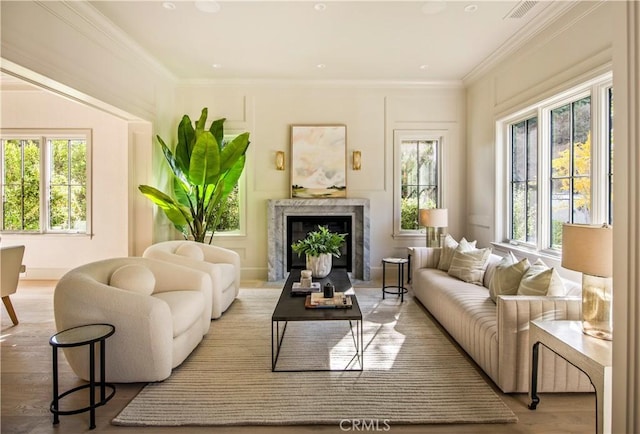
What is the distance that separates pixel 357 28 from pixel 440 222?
2877 millimetres

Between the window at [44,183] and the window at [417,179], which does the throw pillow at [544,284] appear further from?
the window at [44,183]

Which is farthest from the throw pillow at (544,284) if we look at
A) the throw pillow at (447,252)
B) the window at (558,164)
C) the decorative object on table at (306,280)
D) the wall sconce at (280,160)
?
the wall sconce at (280,160)

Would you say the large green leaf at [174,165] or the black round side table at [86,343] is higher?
the large green leaf at [174,165]

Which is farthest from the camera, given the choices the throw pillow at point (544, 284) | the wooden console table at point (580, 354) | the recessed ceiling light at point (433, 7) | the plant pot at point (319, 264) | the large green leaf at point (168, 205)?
the large green leaf at point (168, 205)

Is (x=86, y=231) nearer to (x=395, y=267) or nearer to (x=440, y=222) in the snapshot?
(x=395, y=267)

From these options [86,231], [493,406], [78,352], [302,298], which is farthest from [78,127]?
[493,406]

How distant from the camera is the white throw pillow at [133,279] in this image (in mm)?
2600

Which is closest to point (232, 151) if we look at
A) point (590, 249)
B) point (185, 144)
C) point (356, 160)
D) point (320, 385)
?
point (185, 144)

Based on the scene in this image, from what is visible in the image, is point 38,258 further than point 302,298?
Yes

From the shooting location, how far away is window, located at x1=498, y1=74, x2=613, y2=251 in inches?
121

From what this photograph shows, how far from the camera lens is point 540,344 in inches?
90.3

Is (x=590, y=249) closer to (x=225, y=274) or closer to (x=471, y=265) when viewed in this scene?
(x=471, y=265)

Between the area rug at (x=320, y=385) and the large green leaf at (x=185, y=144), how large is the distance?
2704mm

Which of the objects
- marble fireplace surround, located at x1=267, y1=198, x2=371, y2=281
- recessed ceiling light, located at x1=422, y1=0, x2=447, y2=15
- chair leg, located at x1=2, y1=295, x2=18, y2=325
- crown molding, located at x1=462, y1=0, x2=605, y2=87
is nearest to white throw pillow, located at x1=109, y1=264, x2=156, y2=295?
chair leg, located at x1=2, y1=295, x2=18, y2=325
